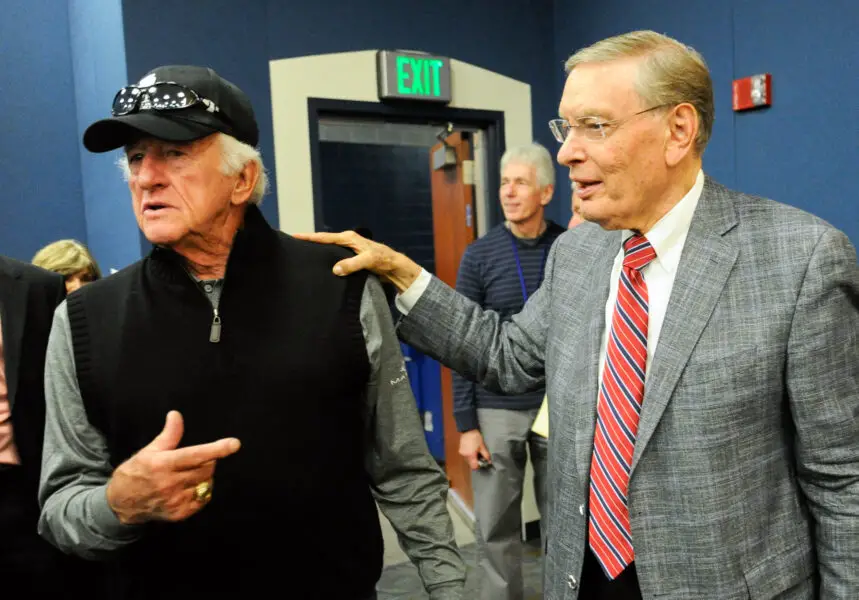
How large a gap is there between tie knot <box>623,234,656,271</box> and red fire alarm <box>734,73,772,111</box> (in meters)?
2.05

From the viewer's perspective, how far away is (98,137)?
105 centimetres

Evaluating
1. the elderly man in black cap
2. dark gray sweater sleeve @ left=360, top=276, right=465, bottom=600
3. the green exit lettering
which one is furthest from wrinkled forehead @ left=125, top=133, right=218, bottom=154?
the green exit lettering

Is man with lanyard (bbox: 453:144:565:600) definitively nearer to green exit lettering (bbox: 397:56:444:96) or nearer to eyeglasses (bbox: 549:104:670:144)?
green exit lettering (bbox: 397:56:444:96)

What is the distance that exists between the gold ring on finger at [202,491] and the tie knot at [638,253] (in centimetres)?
77

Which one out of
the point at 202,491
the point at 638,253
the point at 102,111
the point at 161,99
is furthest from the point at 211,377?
the point at 102,111

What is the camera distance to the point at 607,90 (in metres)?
1.12

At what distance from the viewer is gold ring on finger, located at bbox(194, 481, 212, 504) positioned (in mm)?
926

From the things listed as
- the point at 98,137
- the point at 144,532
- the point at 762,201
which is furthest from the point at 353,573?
the point at 762,201

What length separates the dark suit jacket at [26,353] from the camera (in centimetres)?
141

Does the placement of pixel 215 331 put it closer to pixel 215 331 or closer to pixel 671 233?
pixel 215 331

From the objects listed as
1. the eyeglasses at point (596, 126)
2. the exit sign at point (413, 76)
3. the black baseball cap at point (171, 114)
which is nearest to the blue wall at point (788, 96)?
the exit sign at point (413, 76)

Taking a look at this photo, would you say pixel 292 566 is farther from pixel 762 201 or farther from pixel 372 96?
pixel 372 96

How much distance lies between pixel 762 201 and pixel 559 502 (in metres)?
0.64

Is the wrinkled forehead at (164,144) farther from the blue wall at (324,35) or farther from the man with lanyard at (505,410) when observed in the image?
the blue wall at (324,35)
